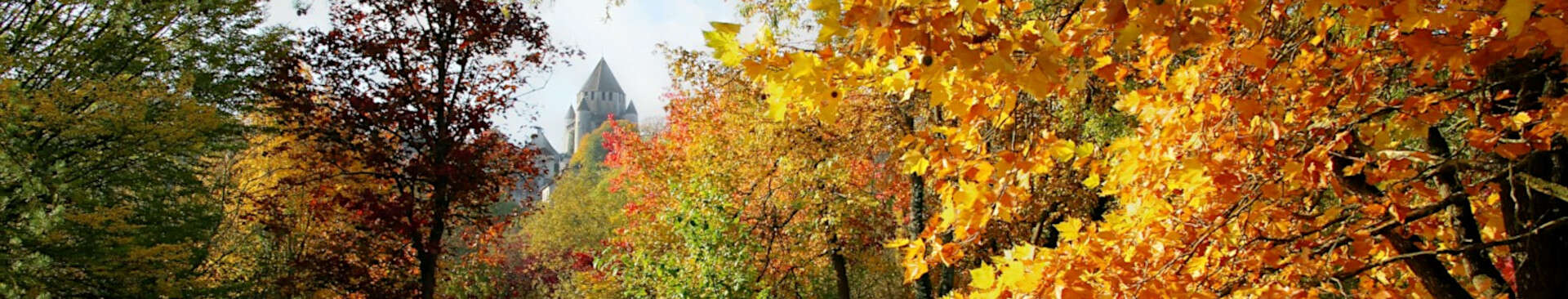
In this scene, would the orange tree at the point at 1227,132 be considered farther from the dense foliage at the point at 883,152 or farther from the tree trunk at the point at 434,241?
the tree trunk at the point at 434,241

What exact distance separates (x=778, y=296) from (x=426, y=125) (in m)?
4.57

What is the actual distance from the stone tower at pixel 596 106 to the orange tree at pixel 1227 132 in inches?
3176

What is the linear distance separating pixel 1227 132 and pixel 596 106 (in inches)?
3322

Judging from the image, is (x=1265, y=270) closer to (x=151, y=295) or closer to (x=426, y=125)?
(x=426, y=125)

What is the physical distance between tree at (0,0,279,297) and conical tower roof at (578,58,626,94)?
7471cm

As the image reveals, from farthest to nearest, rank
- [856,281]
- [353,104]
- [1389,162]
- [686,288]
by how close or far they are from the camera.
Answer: [856,281] → [353,104] → [686,288] → [1389,162]

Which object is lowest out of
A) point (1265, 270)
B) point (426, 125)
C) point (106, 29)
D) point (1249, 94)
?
point (1265, 270)

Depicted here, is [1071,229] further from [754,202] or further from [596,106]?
[596,106]

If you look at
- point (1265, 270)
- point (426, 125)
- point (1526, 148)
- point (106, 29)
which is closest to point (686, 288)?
point (426, 125)

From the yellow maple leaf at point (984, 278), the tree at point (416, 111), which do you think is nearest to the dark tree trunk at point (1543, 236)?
the yellow maple leaf at point (984, 278)

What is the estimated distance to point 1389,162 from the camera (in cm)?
265

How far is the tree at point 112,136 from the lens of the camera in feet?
23.8

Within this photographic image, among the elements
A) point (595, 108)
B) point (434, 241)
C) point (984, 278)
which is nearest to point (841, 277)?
point (434, 241)

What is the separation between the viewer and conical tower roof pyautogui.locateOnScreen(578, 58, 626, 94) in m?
85.1
